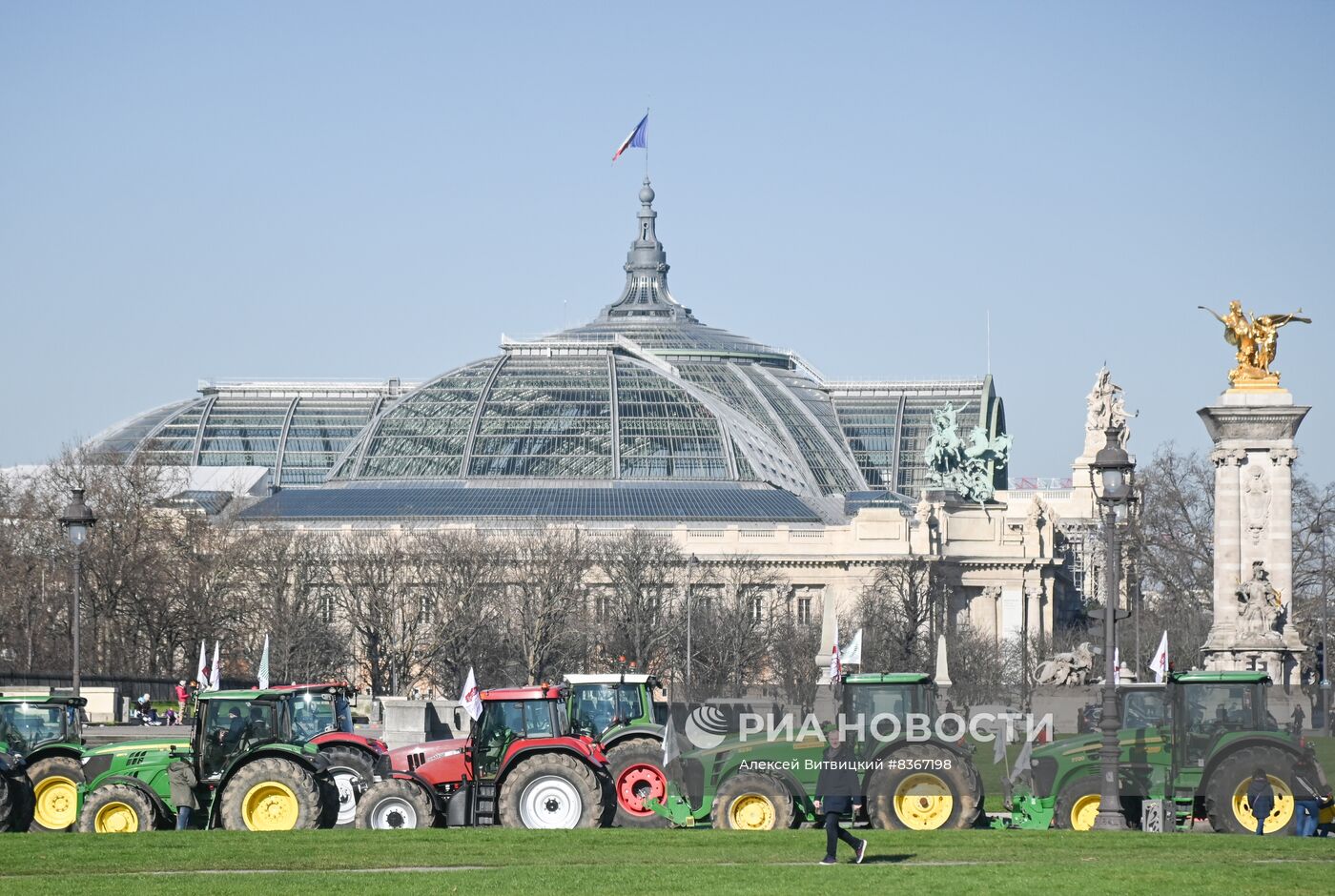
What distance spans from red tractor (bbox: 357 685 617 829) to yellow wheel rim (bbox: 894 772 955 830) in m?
3.88

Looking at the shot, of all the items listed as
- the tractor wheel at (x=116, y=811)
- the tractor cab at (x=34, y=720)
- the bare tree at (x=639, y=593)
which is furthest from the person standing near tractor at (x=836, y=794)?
the bare tree at (x=639, y=593)

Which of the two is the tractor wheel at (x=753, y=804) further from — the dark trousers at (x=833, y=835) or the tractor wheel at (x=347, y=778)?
the dark trousers at (x=833, y=835)

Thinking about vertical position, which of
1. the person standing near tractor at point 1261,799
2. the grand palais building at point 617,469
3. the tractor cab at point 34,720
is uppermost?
the grand palais building at point 617,469

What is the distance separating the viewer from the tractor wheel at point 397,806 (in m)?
37.8

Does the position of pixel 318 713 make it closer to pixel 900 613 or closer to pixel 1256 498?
pixel 1256 498

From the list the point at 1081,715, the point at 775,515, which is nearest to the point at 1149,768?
the point at 1081,715

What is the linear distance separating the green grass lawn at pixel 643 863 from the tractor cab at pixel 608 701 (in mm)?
6543

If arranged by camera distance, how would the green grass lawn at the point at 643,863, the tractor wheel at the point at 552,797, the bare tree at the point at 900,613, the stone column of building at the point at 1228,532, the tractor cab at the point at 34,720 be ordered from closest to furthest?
the green grass lawn at the point at 643,863, the tractor wheel at the point at 552,797, the tractor cab at the point at 34,720, the stone column of building at the point at 1228,532, the bare tree at the point at 900,613

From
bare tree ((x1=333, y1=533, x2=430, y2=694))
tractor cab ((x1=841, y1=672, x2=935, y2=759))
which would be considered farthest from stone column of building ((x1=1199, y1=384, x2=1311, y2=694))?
bare tree ((x1=333, y1=533, x2=430, y2=694))

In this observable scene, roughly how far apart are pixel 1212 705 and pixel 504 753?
9319 millimetres

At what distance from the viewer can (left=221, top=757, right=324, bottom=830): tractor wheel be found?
37.0 metres

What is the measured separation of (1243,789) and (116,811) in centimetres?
1467

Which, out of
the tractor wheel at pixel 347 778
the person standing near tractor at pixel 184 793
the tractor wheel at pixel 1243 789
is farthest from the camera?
the tractor wheel at pixel 347 778

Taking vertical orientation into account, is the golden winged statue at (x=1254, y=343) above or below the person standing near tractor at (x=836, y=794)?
above
